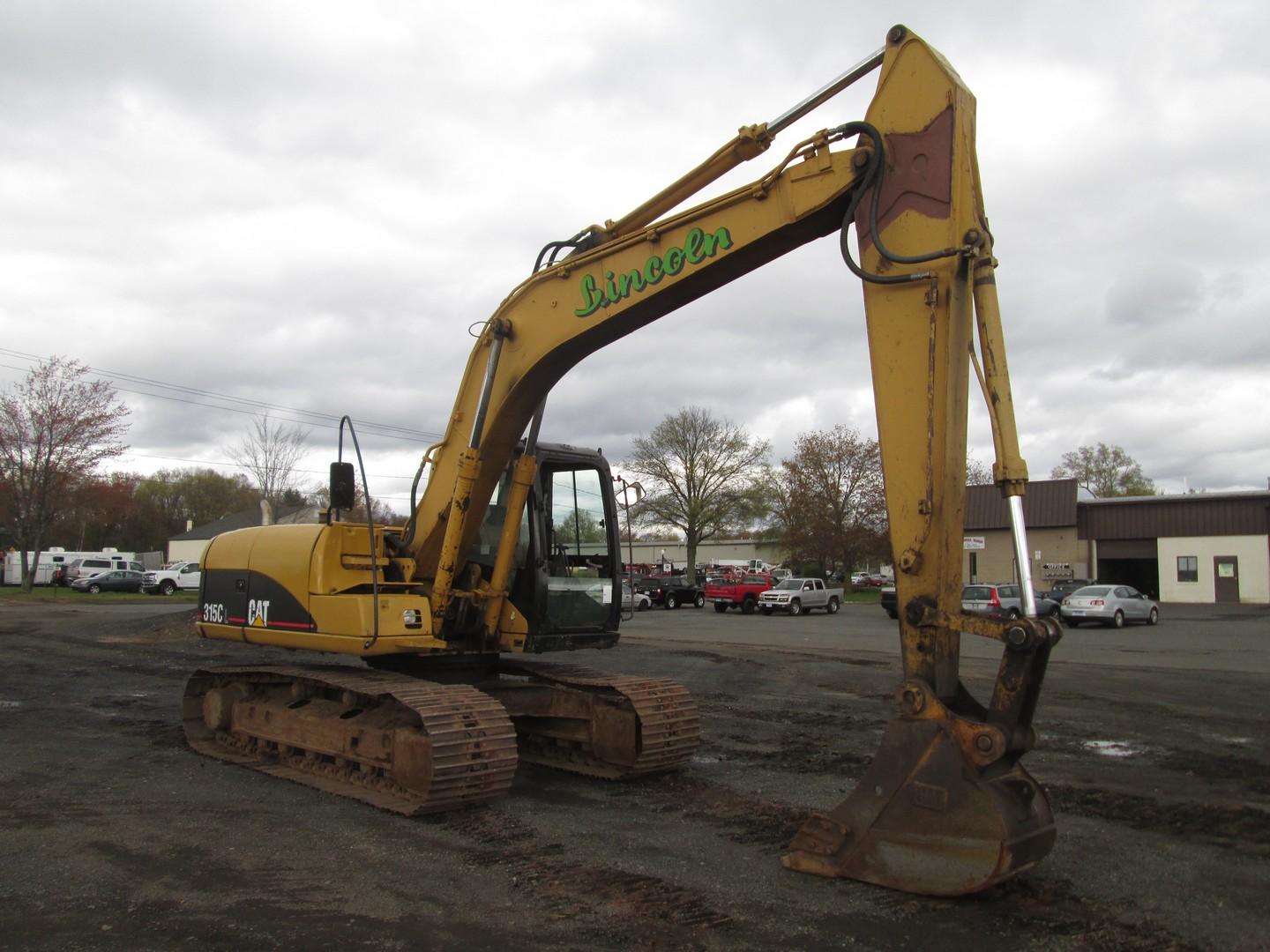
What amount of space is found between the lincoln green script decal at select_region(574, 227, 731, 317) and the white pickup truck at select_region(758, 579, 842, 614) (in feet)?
107

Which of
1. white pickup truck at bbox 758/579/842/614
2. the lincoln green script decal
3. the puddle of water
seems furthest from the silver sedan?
the lincoln green script decal

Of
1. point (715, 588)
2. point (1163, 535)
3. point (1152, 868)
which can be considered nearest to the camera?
point (1152, 868)

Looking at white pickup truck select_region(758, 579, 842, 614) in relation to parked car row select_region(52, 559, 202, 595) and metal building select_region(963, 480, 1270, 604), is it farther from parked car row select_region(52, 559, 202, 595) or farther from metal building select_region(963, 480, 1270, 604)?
parked car row select_region(52, 559, 202, 595)

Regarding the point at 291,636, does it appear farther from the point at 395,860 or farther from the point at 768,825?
the point at 768,825

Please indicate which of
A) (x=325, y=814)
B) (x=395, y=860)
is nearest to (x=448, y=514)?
(x=325, y=814)

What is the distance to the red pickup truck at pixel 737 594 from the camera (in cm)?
4025

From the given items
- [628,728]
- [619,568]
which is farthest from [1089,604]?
[628,728]

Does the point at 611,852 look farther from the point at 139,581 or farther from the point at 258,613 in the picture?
the point at 139,581

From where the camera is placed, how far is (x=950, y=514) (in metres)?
5.19

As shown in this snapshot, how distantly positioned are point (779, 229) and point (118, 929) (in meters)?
5.27

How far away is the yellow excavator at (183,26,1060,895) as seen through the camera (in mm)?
4945

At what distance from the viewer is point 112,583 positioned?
47469 mm

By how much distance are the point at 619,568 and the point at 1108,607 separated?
27691 millimetres

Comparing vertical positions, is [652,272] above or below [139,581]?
above
